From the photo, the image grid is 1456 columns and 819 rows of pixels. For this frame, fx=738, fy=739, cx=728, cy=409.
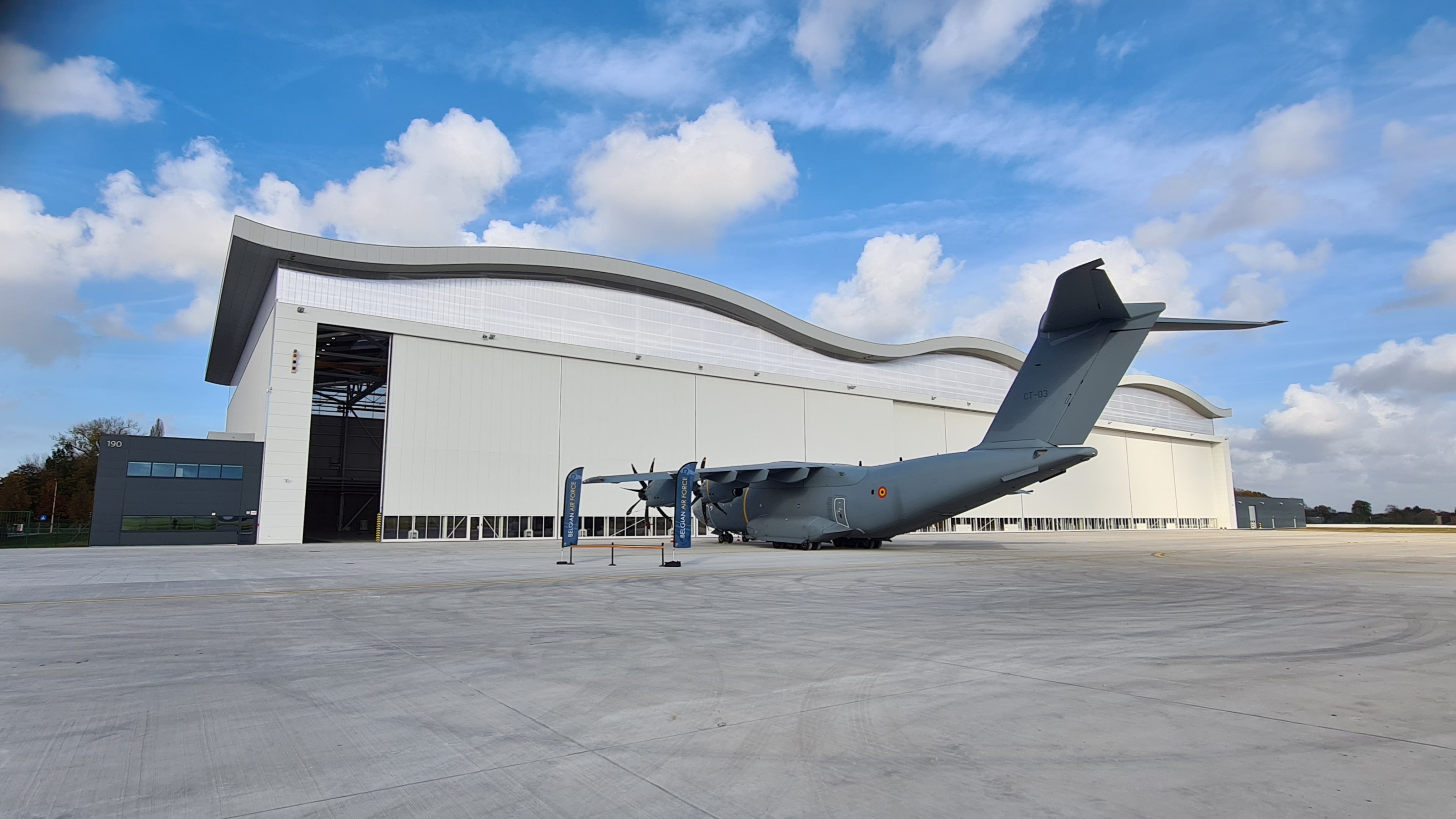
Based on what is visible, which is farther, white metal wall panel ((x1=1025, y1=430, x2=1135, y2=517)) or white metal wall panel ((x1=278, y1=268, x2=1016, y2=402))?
white metal wall panel ((x1=1025, y1=430, x2=1135, y2=517))

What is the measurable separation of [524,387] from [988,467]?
86.5ft

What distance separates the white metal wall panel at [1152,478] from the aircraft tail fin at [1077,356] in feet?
183

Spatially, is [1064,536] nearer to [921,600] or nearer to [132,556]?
[921,600]

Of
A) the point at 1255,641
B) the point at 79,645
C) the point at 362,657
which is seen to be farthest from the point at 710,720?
the point at 79,645

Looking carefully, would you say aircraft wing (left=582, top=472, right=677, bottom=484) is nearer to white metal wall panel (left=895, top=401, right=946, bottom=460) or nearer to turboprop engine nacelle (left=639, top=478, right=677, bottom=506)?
turboprop engine nacelle (left=639, top=478, right=677, bottom=506)

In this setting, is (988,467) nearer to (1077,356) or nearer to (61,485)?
(1077,356)

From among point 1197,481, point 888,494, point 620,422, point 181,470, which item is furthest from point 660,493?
point 1197,481

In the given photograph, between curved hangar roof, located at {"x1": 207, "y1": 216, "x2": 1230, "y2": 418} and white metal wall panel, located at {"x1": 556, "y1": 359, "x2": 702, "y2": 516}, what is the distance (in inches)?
229

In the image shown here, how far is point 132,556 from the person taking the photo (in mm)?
25109

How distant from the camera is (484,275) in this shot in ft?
140

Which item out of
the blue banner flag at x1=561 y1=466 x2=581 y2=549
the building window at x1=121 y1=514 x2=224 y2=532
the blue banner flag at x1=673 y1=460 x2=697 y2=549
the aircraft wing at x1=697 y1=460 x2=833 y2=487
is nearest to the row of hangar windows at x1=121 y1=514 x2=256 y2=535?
the building window at x1=121 y1=514 x2=224 y2=532

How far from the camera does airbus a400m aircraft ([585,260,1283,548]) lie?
20266 millimetres

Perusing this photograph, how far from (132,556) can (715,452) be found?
29605 mm

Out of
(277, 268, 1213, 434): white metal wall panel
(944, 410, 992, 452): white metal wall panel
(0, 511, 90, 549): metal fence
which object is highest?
(277, 268, 1213, 434): white metal wall panel
